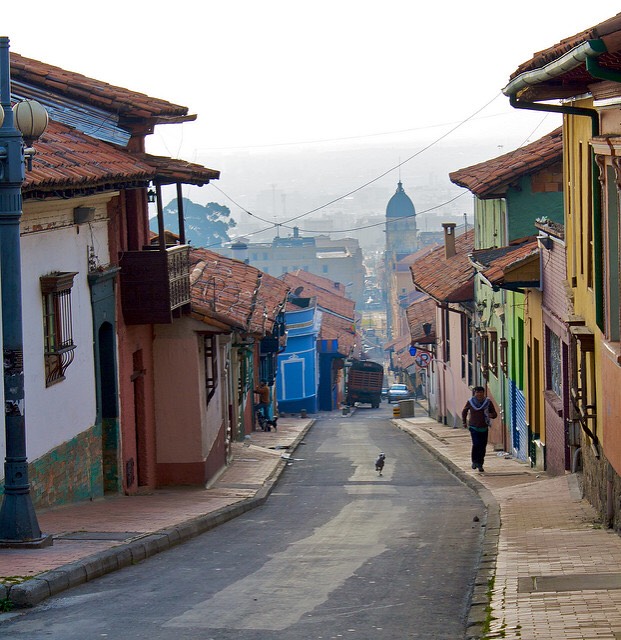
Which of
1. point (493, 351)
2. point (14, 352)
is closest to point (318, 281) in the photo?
point (493, 351)

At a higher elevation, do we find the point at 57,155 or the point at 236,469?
the point at 57,155

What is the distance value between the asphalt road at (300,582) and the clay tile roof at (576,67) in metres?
4.13

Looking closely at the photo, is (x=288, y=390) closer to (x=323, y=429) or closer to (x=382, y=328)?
(x=323, y=429)

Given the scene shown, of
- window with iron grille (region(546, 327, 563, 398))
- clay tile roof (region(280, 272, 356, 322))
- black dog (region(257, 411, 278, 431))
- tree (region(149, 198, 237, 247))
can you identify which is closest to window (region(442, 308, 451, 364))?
black dog (region(257, 411, 278, 431))

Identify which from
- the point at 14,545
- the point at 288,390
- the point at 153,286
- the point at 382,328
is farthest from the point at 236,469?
the point at 382,328

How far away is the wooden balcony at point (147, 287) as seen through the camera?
17.4 metres

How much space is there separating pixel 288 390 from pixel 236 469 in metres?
32.4

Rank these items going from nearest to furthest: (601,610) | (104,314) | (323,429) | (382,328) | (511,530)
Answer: (601,610) < (511,530) < (104,314) < (323,429) < (382,328)

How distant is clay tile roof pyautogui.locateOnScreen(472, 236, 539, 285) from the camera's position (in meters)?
18.8

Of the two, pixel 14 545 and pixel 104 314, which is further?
pixel 104 314

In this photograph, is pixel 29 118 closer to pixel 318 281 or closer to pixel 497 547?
pixel 497 547

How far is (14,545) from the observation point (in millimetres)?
10508

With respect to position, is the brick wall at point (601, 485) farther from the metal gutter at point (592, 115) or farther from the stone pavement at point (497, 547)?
the metal gutter at point (592, 115)

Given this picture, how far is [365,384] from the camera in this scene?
61125mm
